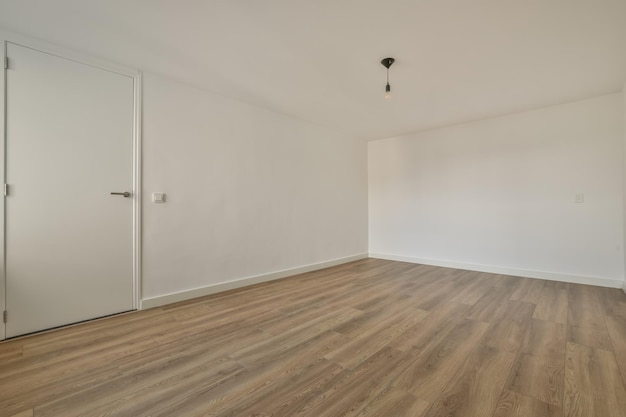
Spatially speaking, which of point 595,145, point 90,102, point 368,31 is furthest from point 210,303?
point 595,145

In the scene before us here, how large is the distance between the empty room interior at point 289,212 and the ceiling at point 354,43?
2cm

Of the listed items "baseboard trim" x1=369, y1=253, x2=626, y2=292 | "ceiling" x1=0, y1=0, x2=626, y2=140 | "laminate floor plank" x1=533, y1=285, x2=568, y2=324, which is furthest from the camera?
"baseboard trim" x1=369, y1=253, x2=626, y2=292

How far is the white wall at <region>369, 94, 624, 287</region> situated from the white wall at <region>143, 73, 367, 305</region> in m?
1.53

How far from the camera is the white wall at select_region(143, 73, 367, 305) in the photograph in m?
3.08

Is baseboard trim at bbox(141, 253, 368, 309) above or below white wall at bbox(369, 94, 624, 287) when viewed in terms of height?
below

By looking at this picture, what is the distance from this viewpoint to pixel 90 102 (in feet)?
8.73

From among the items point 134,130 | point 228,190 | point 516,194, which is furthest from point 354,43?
point 516,194

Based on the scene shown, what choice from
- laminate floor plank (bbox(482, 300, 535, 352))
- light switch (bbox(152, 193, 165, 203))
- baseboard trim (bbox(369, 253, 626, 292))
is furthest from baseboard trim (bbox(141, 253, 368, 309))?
laminate floor plank (bbox(482, 300, 535, 352))

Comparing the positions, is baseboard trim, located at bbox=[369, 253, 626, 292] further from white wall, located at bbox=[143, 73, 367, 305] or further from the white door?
the white door

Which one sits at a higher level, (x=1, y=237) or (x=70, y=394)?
(x=1, y=237)

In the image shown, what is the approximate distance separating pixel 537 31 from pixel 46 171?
14.7 ft

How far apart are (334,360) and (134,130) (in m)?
3.00

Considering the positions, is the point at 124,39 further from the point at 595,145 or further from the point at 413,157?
the point at 595,145

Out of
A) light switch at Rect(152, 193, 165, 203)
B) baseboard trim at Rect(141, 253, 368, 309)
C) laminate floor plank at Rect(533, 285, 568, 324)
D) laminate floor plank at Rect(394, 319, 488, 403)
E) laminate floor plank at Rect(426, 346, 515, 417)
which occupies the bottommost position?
laminate floor plank at Rect(533, 285, 568, 324)
